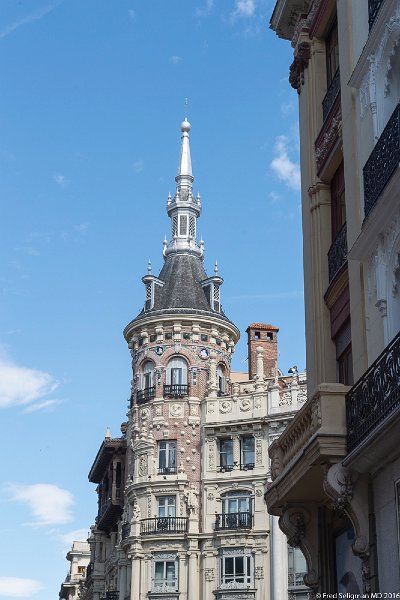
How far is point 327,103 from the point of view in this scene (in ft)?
66.6

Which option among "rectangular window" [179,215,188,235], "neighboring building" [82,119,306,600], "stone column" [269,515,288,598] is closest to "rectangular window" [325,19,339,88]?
"neighboring building" [82,119,306,600]

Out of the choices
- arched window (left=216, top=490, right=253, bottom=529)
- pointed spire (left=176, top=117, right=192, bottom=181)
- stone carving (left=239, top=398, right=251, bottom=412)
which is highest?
pointed spire (left=176, top=117, right=192, bottom=181)

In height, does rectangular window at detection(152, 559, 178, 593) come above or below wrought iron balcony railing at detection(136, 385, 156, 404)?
below

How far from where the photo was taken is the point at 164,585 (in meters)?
49.7

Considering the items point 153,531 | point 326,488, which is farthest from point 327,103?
point 153,531

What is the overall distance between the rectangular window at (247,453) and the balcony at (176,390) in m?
4.28

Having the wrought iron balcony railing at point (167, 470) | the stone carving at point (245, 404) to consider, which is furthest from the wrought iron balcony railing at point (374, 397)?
the wrought iron balcony railing at point (167, 470)

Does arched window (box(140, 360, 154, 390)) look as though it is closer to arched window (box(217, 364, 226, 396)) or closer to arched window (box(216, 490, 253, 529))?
arched window (box(217, 364, 226, 396))

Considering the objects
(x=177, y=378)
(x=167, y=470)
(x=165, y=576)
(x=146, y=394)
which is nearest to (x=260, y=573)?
(x=165, y=576)

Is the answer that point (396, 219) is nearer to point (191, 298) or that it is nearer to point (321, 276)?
point (321, 276)

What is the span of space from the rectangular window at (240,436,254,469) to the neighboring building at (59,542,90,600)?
51.3 m

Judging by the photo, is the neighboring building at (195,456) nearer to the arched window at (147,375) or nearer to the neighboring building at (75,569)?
the arched window at (147,375)

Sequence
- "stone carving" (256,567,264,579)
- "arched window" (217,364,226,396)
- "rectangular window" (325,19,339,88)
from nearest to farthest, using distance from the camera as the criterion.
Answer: "rectangular window" (325,19,339,88) < "stone carving" (256,567,264,579) < "arched window" (217,364,226,396)

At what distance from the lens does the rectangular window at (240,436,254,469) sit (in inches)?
1970
